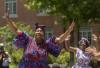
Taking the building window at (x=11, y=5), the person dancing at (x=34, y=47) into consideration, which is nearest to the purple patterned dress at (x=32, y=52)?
the person dancing at (x=34, y=47)

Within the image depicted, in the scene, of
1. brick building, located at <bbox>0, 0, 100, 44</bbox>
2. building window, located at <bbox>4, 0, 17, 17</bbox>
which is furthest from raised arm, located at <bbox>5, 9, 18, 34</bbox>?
building window, located at <bbox>4, 0, 17, 17</bbox>

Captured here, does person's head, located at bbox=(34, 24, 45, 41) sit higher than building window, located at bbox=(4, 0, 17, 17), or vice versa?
person's head, located at bbox=(34, 24, 45, 41)

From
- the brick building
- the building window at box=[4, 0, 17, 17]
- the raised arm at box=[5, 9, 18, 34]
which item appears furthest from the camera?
the building window at box=[4, 0, 17, 17]

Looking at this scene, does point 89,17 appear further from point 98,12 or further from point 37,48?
point 37,48

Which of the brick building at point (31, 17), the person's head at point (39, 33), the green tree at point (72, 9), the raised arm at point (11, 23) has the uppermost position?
the raised arm at point (11, 23)

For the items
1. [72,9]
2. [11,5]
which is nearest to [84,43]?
[72,9]

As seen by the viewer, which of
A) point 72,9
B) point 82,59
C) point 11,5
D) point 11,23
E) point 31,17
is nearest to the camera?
point 11,23

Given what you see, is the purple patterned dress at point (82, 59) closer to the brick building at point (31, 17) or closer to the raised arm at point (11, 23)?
the raised arm at point (11, 23)

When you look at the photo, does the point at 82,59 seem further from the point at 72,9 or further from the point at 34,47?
the point at 72,9

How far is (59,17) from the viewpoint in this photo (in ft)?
80.6

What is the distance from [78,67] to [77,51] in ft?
1.62

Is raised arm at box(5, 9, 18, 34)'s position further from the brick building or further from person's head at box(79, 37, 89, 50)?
the brick building

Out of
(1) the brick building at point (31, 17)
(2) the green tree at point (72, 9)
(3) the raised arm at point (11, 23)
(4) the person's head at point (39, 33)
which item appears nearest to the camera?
(3) the raised arm at point (11, 23)

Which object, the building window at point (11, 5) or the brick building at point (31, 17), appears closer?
the brick building at point (31, 17)
